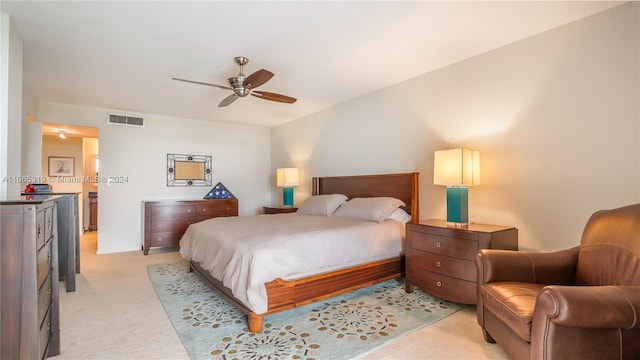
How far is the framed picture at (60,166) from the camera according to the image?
6.93 metres

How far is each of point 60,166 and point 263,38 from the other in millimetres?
7337

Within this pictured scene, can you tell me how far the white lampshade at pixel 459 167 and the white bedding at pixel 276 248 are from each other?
842mm

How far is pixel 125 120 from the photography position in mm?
5035

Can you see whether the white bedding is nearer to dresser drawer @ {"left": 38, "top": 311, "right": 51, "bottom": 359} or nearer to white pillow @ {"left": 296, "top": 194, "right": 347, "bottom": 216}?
white pillow @ {"left": 296, "top": 194, "right": 347, "bottom": 216}

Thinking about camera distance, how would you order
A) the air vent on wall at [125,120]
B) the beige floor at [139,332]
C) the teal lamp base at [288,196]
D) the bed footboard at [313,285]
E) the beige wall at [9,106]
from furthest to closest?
the teal lamp base at [288,196] < the air vent on wall at [125,120] < the bed footboard at [313,285] < the beige wall at [9,106] < the beige floor at [139,332]

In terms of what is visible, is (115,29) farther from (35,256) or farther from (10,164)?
(35,256)

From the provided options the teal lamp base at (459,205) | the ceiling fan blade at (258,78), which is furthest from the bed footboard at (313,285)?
the ceiling fan blade at (258,78)

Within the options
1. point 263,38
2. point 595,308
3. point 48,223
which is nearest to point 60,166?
point 48,223

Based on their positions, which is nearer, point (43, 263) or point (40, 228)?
point (40, 228)

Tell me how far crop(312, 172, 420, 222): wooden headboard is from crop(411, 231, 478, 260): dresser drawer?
24.3 inches

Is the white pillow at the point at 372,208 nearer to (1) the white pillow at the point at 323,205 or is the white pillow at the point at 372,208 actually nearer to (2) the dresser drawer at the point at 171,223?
(1) the white pillow at the point at 323,205

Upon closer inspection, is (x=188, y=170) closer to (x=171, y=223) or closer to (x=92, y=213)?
(x=171, y=223)

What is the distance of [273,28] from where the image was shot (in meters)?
2.40

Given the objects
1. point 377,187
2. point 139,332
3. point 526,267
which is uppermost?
point 377,187
